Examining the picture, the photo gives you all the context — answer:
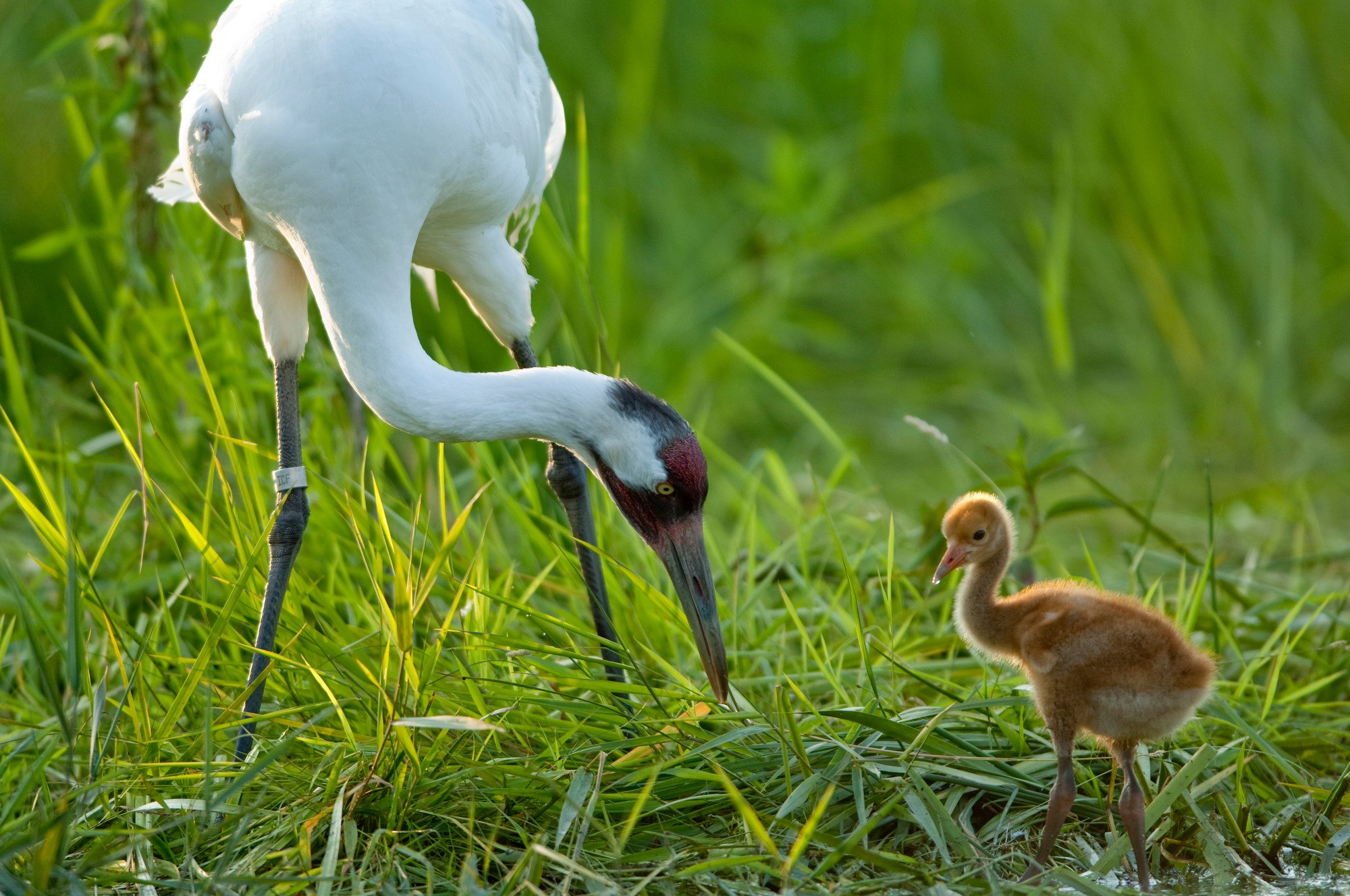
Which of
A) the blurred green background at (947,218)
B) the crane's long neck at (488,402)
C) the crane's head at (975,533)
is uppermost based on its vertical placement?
the crane's long neck at (488,402)

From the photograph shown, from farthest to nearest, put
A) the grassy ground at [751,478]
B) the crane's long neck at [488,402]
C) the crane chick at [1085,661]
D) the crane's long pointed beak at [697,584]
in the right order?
the crane's long pointed beak at [697,584] → the crane's long neck at [488,402] → the grassy ground at [751,478] → the crane chick at [1085,661]

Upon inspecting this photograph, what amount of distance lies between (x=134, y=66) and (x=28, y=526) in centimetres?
160

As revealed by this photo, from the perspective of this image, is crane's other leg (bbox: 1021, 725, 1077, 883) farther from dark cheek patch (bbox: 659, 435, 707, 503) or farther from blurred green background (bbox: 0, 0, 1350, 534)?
blurred green background (bbox: 0, 0, 1350, 534)

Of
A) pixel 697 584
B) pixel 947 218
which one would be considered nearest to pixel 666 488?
pixel 697 584

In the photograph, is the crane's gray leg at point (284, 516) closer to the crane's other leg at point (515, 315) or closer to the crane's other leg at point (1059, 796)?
the crane's other leg at point (515, 315)

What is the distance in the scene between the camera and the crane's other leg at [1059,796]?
249cm

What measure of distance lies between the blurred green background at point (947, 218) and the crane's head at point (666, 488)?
2.02 metres

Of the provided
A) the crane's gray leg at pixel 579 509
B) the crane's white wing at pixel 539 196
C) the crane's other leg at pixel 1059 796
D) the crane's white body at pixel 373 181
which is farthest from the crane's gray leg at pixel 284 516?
the crane's other leg at pixel 1059 796

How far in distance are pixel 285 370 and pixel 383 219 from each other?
66 cm

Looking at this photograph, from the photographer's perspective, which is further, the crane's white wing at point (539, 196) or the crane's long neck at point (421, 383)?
the crane's white wing at point (539, 196)

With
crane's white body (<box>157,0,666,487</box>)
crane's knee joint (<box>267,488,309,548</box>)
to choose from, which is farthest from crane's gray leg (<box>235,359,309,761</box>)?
crane's white body (<box>157,0,666,487</box>)

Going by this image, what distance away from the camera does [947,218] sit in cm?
692

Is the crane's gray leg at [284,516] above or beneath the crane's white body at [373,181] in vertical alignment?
beneath

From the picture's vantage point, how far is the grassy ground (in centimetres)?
258
